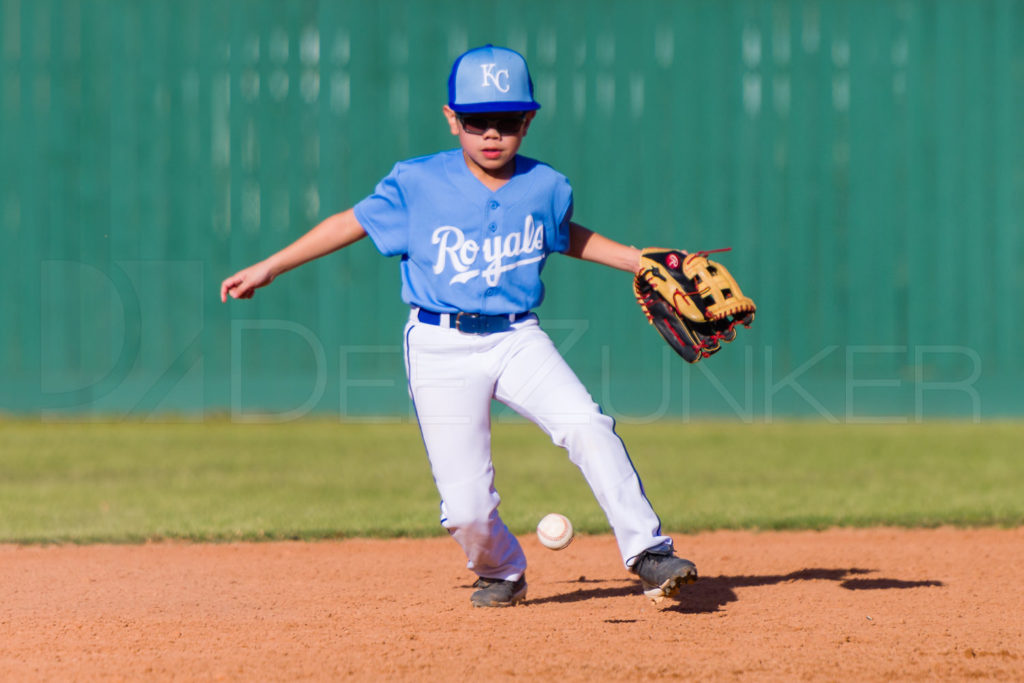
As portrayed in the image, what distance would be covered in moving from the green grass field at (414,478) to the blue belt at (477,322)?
2089 millimetres

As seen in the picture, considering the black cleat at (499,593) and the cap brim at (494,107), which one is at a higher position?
the cap brim at (494,107)

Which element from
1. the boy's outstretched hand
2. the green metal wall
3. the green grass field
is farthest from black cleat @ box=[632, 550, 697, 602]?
the green metal wall

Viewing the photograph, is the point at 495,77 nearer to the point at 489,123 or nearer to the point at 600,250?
the point at 489,123

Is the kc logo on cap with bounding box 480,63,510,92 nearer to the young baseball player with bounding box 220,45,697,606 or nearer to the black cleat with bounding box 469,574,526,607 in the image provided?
the young baseball player with bounding box 220,45,697,606

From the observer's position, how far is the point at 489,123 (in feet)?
13.5

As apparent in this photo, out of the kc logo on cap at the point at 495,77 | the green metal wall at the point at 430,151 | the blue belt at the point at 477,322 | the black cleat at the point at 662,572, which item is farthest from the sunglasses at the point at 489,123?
the green metal wall at the point at 430,151

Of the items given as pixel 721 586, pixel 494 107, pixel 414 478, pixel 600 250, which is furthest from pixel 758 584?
pixel 414 478

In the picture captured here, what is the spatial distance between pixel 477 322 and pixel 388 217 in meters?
0.47

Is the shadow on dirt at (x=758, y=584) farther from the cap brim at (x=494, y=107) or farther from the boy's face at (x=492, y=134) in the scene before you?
the cap brim at (x=494, y=107)

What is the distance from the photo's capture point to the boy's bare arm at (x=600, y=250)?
14.1 ft

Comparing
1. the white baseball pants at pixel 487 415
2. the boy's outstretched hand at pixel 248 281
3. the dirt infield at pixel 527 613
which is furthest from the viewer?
the boy's outstretched hand at pixel 248 281

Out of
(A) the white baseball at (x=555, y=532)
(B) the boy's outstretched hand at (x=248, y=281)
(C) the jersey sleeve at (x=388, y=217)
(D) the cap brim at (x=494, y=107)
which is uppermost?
(D) the cap brim at (x=494, y=107)

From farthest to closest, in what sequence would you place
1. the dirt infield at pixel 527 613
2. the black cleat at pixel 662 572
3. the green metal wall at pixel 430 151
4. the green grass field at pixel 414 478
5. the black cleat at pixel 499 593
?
the green metal wall at pixel 430 151
the green grass field at pixel 414 478
the black cleat at pixel 499 593
the black cleat at pixel 662 572
the dirt infield at pixel 527 613

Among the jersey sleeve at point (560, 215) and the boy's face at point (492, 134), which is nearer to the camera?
the boy's face at point (492, 134)
